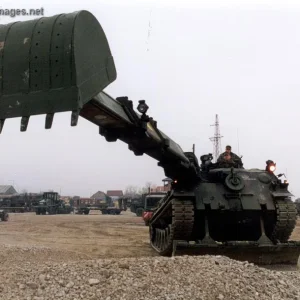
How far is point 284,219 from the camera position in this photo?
28.5ft

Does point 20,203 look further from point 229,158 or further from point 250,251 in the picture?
point 250,251

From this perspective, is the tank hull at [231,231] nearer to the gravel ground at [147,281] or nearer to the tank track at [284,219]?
the tank track at [284,219]

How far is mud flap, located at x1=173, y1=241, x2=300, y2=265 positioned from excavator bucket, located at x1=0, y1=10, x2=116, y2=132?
4.60 metres

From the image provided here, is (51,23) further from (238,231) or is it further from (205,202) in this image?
(238,231)

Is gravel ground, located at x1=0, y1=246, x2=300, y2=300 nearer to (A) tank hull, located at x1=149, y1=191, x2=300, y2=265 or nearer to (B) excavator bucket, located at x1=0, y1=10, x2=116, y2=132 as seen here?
(B) excavator bucket, located at x1=0, y1=10, x2=116, y2=132

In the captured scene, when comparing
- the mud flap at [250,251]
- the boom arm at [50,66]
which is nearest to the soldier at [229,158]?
the mud flap at [250,251]

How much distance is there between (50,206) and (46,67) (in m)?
38.3

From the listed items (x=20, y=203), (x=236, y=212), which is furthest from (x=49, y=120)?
(x=20, y=203)

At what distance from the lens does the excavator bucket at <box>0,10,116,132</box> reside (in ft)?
12.5

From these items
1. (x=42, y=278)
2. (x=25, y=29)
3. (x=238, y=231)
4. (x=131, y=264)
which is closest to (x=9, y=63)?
Result: (x=25, y=29)

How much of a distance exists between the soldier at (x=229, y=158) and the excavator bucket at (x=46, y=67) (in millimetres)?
6511

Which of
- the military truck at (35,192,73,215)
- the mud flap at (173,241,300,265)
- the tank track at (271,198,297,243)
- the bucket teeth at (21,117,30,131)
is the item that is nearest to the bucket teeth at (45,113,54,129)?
the bucket teeth at (21,117,30,131)

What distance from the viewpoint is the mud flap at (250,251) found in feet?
25.5

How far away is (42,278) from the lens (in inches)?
189
